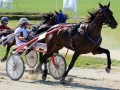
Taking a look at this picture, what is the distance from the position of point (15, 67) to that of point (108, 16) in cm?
300

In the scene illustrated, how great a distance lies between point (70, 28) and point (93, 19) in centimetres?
66

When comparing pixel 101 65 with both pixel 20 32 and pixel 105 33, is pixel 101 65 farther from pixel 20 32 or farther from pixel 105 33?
pixel 105 33

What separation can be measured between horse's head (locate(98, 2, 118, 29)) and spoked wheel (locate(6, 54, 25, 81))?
2.56m

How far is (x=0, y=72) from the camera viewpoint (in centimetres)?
1469

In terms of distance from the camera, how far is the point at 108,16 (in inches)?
465

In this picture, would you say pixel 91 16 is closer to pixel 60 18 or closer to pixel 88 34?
pixel 88 34

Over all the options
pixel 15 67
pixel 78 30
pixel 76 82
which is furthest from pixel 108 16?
pixel 15 67

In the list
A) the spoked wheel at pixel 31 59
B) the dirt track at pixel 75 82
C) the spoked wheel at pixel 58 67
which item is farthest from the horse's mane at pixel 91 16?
the spoked wheel at pixel 31 59

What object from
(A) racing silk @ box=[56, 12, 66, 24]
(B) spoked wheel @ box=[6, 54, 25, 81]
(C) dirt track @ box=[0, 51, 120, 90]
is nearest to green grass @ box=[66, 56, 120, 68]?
(C) dirt track @ box=[0, 51, 120, 90]


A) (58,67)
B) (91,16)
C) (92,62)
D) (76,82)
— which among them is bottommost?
(92,62)

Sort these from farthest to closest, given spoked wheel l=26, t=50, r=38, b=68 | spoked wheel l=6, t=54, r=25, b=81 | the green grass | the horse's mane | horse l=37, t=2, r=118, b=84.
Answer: the green grass
spoked wheel l=26, t=50, r=38, b=68
spoked wheel l=6, t=54, r=25, b=81
the horse's mane
horse l=37, t=2, r=118, b=84

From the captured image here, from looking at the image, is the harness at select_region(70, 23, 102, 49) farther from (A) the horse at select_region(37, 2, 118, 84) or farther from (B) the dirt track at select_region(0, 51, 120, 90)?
(B) the dirt track at select_region(0, 51, 120, 90)

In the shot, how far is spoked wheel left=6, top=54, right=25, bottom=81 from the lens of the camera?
42.4 feet

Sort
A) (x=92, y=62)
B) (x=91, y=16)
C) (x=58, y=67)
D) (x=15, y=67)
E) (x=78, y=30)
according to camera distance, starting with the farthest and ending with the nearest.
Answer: (x=92, y=62)
(x=58, y=67)
(x=15, y=67)
(x=91, y=16)
(x=78, y=30)
